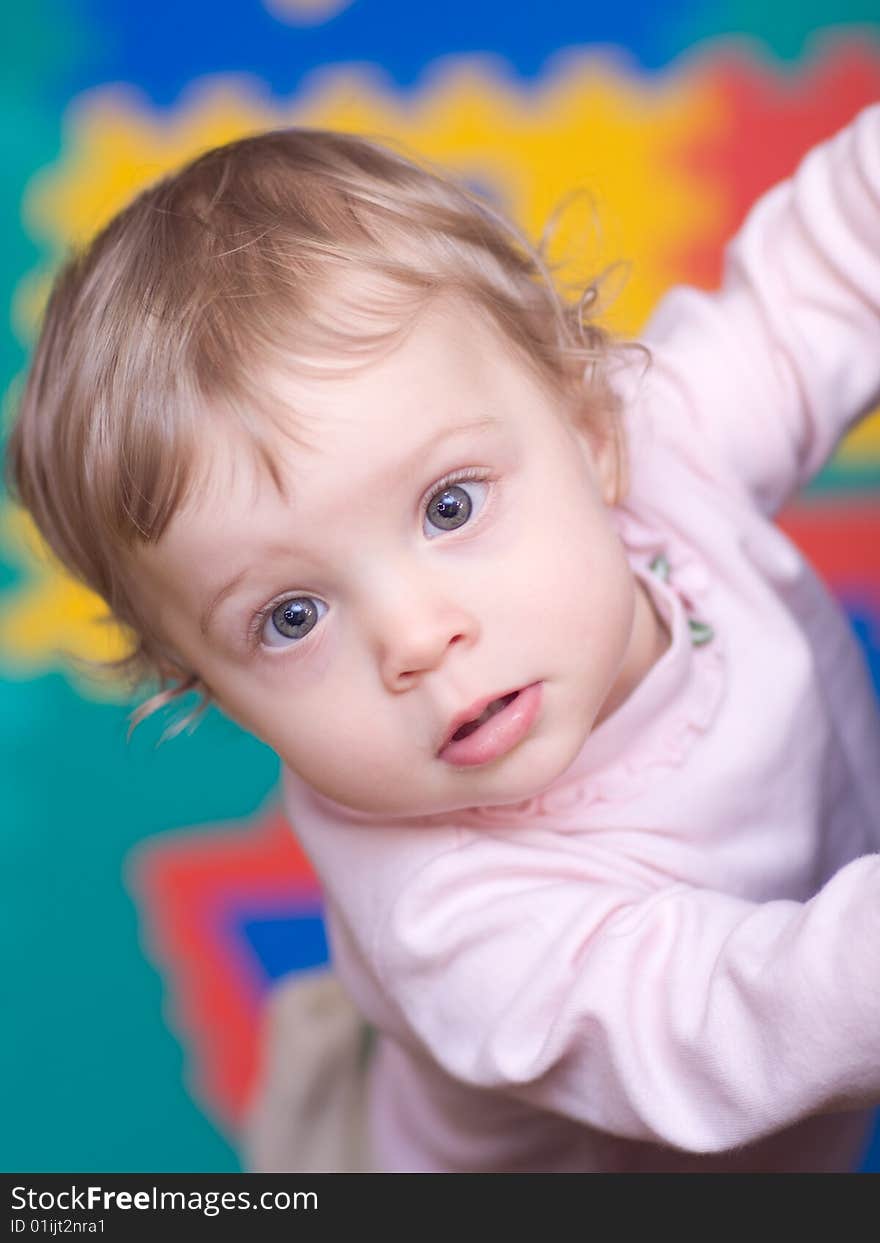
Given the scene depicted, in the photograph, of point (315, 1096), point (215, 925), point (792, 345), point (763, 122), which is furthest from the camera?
point (763, 122)

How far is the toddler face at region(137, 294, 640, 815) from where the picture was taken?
0.71m

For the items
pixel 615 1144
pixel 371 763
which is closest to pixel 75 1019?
pixel 615 1144

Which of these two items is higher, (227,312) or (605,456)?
(227,312)

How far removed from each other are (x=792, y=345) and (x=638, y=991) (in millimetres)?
449

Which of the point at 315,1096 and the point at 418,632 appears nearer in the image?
the point at 418,632

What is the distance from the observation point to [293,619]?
0.75m

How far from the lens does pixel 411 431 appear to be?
72cm

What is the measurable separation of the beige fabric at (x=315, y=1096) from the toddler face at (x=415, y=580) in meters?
0.45

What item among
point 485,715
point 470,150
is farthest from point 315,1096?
point 470,150

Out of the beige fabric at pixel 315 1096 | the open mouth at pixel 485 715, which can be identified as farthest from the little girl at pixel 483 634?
the beige fabric at pixel 315 1096

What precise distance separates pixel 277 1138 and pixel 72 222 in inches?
47.6

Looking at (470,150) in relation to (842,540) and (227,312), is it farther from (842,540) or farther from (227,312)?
(227,312)

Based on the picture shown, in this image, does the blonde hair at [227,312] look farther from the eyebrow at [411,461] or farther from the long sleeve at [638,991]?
the long sleeve at [638,991]

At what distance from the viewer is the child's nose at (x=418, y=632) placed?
2.31 feet
